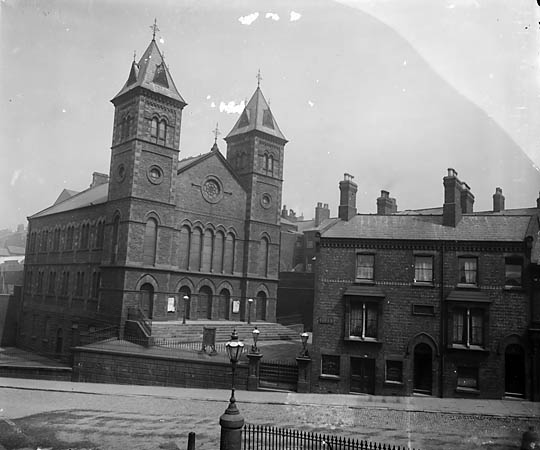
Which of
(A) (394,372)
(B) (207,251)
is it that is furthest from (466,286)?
(B) (207,251)

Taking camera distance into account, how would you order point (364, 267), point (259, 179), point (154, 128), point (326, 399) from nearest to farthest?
1. point (326, 399)
2. point (364, 267)
3. point (154, 128)
4. point (259, 179)

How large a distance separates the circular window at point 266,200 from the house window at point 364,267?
18.3 metres

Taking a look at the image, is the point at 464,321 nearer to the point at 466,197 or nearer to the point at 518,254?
the point at 518,254

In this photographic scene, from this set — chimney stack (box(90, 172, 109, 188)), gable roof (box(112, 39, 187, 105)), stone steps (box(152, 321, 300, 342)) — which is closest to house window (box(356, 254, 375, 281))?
stone steps (box(152, 321, 300, 342))

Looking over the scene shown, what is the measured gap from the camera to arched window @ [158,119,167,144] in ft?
117

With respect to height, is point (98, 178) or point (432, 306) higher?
point (98, 178)

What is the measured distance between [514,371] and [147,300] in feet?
72.1

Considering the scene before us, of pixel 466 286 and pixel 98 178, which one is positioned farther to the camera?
pixel 98 178

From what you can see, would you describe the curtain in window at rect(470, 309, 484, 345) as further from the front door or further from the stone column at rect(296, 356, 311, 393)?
the stone column at rect(296, 356, 311, 393)

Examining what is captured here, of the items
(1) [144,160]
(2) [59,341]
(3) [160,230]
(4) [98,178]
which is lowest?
(2) [59,341]

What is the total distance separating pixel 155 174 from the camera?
116 ft

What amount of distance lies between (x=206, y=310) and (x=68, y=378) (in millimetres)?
12932

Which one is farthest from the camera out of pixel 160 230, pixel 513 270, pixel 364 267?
pixel 160 230

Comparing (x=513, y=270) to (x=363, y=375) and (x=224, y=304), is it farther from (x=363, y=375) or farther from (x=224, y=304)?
(x=224, y=304)
